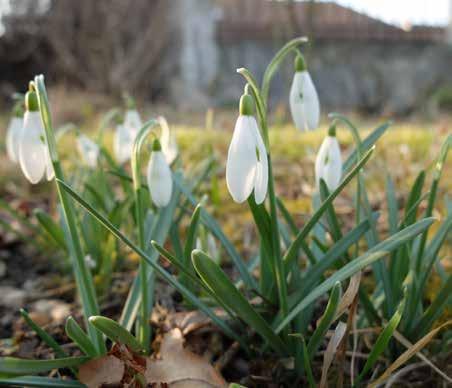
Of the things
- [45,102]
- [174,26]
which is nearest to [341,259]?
[45,102]

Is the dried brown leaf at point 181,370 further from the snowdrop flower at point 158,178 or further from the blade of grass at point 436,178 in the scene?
the blade of grass at point 436,178

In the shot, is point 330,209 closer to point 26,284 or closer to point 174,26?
point 26,284

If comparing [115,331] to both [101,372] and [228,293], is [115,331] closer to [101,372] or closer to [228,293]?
[101,372]

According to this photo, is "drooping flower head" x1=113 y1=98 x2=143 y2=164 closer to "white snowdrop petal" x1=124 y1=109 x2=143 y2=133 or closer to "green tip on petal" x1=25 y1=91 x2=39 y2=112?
"white snowdrop petal" x1=124 y1=109 x2=143 y2=133

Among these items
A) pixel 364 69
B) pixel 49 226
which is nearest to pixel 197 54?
pixel 364 69

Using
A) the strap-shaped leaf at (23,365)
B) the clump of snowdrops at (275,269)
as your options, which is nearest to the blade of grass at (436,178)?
the clump of snowdrops at (275,269)

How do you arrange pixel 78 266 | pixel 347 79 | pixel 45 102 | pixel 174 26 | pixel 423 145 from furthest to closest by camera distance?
pixel 347 79 < pixel 174 26 < pixel 423 145 < pixel 78 266 < pixel 45 102
